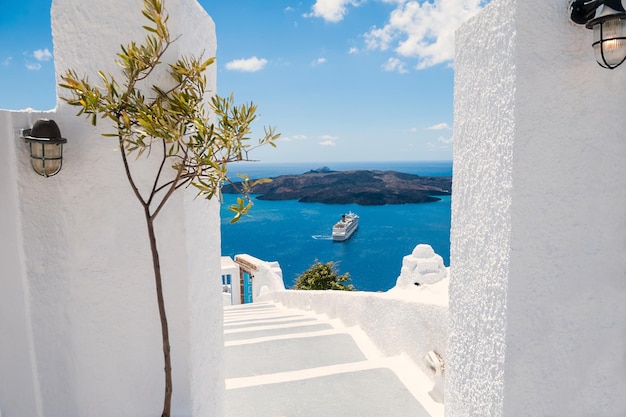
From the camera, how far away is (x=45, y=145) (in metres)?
2.06

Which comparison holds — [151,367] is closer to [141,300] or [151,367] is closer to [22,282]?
[141,300]

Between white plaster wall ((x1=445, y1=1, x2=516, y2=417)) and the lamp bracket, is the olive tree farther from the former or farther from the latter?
the lamp bracket

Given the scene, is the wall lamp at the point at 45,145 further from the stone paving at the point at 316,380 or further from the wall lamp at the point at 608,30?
the wall lamp at the point at 608,30

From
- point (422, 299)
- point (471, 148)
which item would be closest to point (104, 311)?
point (471, 148)

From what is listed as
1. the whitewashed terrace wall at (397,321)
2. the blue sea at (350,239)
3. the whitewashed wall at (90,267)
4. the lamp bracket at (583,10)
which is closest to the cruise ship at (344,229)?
A: the blue sea at (350,239)

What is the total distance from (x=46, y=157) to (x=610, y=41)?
298 cm

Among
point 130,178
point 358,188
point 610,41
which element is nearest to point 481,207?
point 610,41

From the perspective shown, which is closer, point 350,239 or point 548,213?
point 548,213

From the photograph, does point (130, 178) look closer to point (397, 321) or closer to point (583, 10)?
point (583, 10)

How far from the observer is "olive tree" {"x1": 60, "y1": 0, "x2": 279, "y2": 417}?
75.7 inches

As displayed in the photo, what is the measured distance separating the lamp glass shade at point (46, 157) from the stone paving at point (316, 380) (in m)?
2.51

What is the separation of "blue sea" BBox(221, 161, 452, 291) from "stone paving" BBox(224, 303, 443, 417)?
35417mm

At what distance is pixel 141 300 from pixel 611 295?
2.85 meters

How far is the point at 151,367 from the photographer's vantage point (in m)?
2.43
